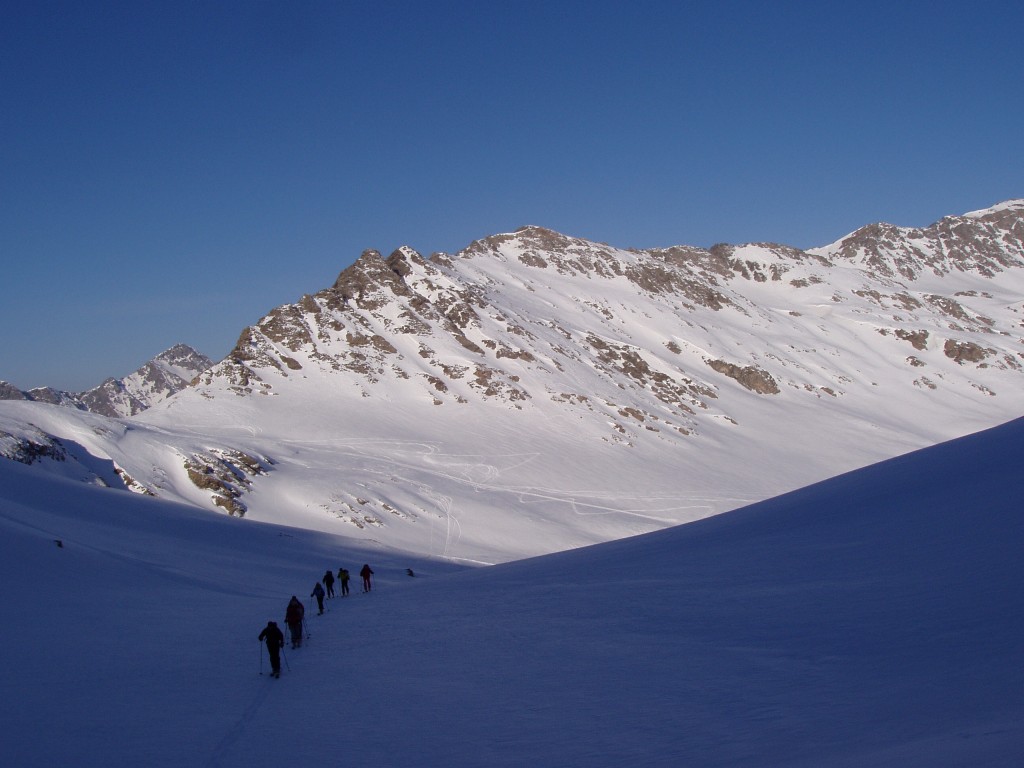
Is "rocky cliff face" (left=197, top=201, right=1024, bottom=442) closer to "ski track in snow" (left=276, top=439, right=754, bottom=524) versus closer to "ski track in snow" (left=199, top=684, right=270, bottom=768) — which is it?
"ski track in snow" (left=276, top=439, right=754, bottom=524)

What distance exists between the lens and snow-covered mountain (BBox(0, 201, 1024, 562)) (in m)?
49.6

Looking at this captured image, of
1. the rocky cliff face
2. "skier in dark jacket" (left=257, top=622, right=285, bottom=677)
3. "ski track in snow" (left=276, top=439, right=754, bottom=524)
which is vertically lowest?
"skier in dark jacket" (left=257, top=622, right=285, bottom=677)

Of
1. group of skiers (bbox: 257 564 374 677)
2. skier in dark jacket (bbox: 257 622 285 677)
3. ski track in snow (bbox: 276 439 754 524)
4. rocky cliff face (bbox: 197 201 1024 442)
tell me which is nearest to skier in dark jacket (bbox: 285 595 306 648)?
group of skiers (bbox: 257 564 374 677)

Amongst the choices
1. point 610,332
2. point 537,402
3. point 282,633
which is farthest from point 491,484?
point 610,332

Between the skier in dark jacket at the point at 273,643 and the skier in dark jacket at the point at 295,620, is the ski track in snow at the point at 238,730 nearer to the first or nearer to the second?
the skier in dark jacket at the point at 273,643

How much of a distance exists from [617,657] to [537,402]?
7547 cm

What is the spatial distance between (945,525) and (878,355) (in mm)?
135719

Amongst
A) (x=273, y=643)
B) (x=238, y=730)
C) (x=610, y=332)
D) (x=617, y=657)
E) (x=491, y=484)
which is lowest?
(x=238, y=730)

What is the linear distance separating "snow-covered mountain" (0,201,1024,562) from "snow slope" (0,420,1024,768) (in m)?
26.2

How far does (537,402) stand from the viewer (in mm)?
85375

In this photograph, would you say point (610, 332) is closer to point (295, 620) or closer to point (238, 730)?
point (295, 620)

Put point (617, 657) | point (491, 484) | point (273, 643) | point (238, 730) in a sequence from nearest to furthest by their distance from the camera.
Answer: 1. point (238, 730)
2. point (617, 657)
3. point (273, 643)
4. point (491, 484)

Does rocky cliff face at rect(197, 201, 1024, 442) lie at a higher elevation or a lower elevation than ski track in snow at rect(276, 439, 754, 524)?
higher

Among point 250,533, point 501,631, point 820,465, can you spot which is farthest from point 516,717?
point 820,465
